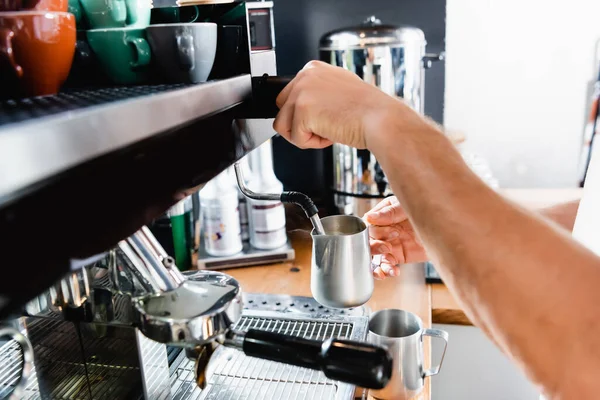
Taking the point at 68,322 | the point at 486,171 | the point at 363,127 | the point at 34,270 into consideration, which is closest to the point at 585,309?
the point at 363,127

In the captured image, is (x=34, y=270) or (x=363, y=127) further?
(x=363, y=127)

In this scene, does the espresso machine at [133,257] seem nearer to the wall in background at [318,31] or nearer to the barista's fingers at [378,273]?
the barista's fingers at [378,273]

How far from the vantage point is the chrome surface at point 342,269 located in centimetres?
69

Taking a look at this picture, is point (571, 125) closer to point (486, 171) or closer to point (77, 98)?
point (486, 171)

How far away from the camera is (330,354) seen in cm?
42

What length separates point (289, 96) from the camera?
0.56m

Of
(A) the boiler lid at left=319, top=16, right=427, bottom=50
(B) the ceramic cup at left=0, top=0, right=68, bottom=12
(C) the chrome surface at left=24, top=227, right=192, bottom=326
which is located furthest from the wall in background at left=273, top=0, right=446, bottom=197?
(B) the ceramic cup at left=0, top=0, right=68, bottom=12

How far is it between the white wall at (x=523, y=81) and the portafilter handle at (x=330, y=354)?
1.35 meters

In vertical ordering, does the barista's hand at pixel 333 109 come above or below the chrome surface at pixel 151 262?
above

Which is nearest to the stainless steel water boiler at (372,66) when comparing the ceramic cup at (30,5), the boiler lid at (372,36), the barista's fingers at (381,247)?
the boiler lid at (372,36)

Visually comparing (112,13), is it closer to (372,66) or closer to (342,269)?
(342,269)

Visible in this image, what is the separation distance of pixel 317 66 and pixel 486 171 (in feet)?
3.04

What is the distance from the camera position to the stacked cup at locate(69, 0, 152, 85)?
472 mm

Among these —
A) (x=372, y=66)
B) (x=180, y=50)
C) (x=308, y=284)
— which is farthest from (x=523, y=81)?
(x=180, y=50)
